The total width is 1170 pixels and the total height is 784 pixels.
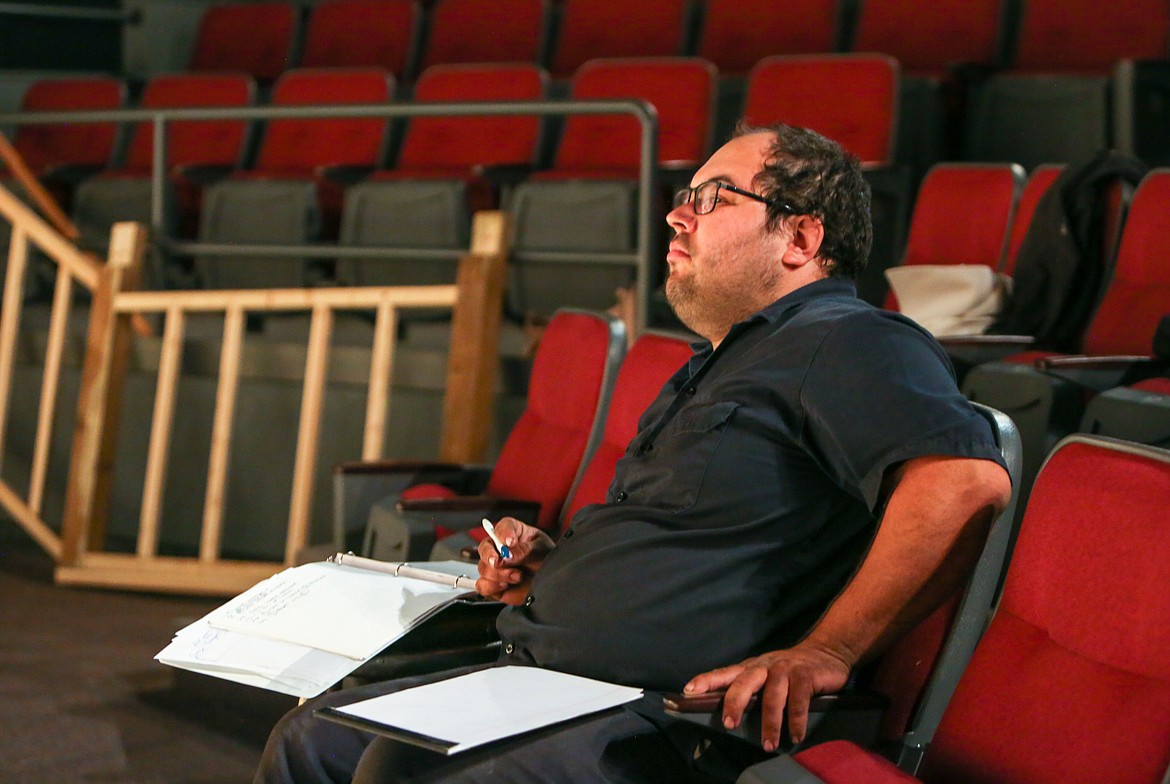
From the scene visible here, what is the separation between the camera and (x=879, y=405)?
0.91m

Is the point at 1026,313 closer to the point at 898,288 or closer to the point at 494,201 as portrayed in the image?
the point at 898,288

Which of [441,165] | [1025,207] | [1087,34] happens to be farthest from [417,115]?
[1087,34]

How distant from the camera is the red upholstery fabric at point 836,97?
2713 mm

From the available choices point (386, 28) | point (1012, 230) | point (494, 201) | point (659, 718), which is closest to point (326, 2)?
point (386, 28)

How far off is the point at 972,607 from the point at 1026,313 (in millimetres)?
1163

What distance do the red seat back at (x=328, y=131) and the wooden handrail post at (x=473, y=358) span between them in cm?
106

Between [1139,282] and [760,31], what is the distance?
170 centimetres

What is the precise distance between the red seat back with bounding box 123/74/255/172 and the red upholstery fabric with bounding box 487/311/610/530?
1.92 meters

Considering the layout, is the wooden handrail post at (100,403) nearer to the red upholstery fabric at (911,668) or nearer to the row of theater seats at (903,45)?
the row of theater seats at (903,45)

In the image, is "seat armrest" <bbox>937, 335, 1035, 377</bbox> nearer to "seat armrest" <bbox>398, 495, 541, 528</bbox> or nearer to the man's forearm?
"seat armrest" <bbox>398, 495, 541, 528</bbox>

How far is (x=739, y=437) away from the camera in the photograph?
0.99 metres

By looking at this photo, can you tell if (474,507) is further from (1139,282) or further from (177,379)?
(177,379)

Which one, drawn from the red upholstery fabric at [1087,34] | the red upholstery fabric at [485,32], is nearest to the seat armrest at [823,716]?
the red upholstery fabric at [1087,34]

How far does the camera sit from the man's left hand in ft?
2.78
